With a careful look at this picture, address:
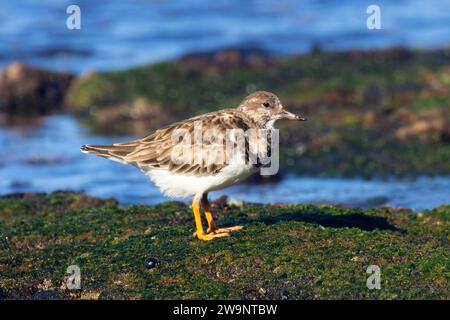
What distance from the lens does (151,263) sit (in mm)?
8258

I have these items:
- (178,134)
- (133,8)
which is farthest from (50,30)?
(178,134)

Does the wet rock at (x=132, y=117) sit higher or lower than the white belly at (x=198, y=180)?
lower

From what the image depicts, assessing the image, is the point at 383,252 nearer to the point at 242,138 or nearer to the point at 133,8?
the point at 242,138

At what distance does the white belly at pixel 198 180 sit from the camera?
882cm

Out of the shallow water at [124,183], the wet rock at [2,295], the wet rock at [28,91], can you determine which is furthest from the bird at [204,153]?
the wet rock at [28,91]

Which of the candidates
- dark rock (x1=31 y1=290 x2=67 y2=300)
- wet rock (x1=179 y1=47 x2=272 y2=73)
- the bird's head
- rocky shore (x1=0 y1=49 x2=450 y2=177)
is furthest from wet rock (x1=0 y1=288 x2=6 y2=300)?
wet rock (x1=179 y1=47 x2=272 y2=73)

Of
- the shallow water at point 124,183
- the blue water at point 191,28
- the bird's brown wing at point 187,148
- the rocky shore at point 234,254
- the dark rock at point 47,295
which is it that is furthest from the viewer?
the blue water at point 191,28

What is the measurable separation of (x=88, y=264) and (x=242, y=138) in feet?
7.03

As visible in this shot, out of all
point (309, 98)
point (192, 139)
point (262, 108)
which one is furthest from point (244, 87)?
point (192, 139)

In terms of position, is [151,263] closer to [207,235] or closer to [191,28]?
[207,235]

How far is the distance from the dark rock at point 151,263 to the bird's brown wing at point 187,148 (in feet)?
3.82

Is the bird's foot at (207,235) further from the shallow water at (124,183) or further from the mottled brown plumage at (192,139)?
the shallow water at (124,183)

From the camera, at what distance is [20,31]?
90.8 feet
